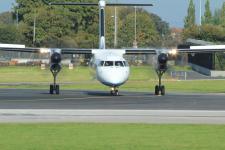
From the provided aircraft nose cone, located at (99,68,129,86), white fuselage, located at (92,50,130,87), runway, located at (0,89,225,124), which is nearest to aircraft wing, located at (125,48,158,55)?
white fuselage, located at (92,50,130,87)

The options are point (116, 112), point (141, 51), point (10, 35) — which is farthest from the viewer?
point (10, 35)

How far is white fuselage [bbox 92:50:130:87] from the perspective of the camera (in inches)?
1561

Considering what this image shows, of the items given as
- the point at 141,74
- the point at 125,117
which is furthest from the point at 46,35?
the point at 125,117

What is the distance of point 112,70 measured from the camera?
1564 inches

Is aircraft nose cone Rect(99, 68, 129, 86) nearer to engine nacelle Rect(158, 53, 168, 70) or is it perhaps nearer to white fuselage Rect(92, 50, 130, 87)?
white fuselage Rect(92, 50, 130, 87)

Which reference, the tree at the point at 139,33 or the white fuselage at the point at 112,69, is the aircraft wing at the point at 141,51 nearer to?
the white fuselage at the point at 112,69
